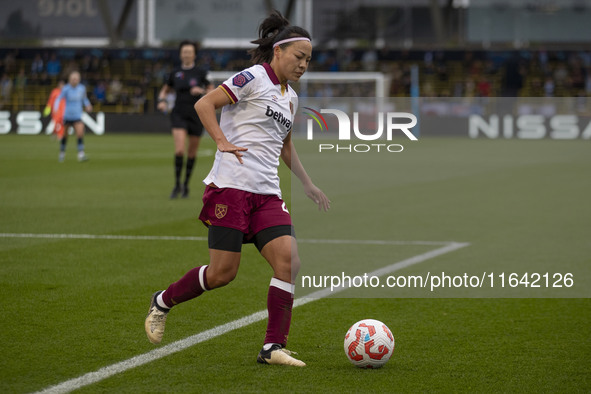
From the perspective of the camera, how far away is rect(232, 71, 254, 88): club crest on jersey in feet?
16.0

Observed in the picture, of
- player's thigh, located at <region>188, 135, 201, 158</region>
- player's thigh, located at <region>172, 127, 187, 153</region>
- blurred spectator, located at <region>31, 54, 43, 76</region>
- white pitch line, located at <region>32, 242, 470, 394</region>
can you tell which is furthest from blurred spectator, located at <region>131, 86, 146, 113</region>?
white pitch line, located at <region>32, 242, 470, 394</region>

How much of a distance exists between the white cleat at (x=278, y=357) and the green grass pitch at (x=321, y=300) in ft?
0.19

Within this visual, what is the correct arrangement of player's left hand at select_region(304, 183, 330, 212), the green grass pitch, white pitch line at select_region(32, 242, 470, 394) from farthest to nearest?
player's left hand at select_region(304, 183, 330, 212) < the green grass pitch < white pitch line at select_region(32, 242, 470, 394)

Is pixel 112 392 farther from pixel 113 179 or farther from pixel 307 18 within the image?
pixel 307 18

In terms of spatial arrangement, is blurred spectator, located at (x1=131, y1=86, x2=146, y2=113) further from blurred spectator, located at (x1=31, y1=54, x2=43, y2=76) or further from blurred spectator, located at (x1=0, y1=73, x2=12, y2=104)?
blurred spectator, located at (x1=0, y1=73, x2=12, y2=104)

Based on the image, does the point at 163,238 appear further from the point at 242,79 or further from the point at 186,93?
the point at 242,79

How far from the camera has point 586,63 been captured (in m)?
42.0

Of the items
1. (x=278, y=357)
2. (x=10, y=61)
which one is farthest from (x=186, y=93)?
(x=10, y=61)

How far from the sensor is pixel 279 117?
506 centimetres

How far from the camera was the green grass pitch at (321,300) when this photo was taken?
185 inches

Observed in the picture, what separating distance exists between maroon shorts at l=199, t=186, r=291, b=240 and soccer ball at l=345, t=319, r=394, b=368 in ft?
2.29

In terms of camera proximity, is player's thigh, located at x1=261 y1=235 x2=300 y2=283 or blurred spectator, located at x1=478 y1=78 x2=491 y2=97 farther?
blurred spectator, located at x1=478 y1=78 x2=491 y2=97

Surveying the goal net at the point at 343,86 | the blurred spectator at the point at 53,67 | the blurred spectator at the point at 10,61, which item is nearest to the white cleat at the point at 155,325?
the goal net at the point at 343,86

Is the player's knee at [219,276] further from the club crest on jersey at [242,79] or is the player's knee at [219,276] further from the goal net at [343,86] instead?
the goal net at [343,86]
